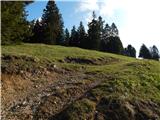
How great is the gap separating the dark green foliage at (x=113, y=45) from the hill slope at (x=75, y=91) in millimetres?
40606

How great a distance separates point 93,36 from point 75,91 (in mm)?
45449

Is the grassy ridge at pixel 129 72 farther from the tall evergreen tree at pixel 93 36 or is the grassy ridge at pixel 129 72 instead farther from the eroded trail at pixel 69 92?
the tall evergreen tree at pixel 93 36

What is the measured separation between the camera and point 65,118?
22.0m

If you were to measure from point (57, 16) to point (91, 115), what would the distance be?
144 ft

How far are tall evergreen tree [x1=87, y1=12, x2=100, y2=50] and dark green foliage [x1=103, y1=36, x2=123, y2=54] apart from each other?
5371mm

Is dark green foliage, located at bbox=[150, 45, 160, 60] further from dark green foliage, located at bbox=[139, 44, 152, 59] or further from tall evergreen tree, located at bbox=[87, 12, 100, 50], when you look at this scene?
tall evergreen tree, located at bbox=[87, 12, 100, 50]

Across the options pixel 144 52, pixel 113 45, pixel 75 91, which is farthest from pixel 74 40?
pixel 75 91

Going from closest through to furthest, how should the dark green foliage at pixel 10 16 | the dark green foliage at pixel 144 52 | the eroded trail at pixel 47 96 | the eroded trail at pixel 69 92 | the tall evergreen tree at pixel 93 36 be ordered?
the eroded trail at pixel 47 96 → the eroded trail at pixel 69 92 → the dark green foliage at pixel 10 16 → the tall evergreen tree at pixel 93 36 → the dark green foliage at pixel 144 52

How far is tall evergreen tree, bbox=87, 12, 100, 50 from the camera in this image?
2763 inches

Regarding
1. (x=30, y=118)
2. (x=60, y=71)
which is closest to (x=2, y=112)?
(x=30, y=118)

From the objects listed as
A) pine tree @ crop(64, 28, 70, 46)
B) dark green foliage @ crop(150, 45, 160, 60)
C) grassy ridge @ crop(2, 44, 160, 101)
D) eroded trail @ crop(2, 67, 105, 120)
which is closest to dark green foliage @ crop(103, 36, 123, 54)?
pine tree @ crop(64, 28, 70, 46)

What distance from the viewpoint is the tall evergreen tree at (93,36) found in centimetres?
7019

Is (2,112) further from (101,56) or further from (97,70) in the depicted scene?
(101,56)

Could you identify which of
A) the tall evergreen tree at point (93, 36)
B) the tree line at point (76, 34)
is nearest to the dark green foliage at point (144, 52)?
the tree line at point (76, 34)
